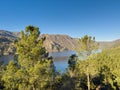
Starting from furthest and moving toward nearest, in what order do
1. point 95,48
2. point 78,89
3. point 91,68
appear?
point 78,89 < point 91,68 < point 95,48

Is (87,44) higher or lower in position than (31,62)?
higher

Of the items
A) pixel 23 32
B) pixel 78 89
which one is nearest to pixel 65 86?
pixel 78 89

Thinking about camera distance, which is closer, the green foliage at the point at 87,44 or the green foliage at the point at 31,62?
the green foliage at the point at 31,62

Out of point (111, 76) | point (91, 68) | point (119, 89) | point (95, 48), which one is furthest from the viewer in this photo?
point (111, 76)

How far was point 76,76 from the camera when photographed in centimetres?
6138

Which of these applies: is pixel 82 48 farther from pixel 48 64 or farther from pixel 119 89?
pixel 119 89

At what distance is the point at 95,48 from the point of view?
43000mm

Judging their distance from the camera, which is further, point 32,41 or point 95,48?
point 95,48

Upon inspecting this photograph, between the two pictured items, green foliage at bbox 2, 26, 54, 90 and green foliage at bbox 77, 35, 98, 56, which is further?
green foliage at bbox 77, 35, 98, 56

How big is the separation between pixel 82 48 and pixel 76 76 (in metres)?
19.6

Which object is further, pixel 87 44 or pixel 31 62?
pixel 87 44

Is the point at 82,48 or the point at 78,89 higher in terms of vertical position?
the point at 82,48

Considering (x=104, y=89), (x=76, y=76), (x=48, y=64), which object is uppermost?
(x=48, y=64)

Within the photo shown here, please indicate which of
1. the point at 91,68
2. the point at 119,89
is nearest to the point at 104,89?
the point at 119,89
